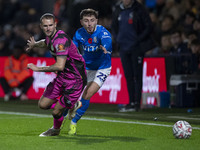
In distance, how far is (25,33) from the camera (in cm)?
2086

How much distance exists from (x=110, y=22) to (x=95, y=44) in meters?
8.22

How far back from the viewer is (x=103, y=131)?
382 inches

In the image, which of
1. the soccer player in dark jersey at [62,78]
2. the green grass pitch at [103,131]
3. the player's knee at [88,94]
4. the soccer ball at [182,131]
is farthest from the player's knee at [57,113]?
the soccer ball at [182,131]

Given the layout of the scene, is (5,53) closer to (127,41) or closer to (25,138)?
(127,41)

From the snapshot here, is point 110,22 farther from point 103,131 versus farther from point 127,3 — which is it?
point 103,131

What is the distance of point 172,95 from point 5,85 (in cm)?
579

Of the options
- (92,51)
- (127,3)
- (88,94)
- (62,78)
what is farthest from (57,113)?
(127,3)

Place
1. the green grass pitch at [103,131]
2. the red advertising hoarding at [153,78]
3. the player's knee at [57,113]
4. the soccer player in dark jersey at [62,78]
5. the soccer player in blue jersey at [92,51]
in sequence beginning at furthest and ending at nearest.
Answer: the red advertising hoarding at [153,78] → the soccer player in blue jersey at [92,51] → the player's knee at [57,113] → the soccer player in dark jersey at [62,78] → the green grass pitch at [103,131]

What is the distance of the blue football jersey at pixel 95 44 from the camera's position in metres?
9.71

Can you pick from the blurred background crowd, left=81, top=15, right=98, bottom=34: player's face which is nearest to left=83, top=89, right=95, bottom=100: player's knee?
left=81, top=15, right=98, bottom=34: player's face

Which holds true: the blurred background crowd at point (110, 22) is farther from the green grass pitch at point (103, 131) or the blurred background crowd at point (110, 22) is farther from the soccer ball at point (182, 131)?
the soccer ball at point (182, 131)

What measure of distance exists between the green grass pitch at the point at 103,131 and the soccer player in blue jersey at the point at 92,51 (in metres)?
0.65

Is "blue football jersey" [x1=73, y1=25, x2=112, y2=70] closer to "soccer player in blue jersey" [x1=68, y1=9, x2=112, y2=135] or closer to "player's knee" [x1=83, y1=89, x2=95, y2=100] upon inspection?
"soccer player in blue jersey" [x1=68, y1=9, x2=112, y2=135]

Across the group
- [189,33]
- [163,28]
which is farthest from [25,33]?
[189,33]
